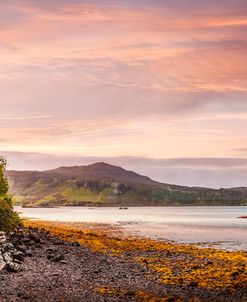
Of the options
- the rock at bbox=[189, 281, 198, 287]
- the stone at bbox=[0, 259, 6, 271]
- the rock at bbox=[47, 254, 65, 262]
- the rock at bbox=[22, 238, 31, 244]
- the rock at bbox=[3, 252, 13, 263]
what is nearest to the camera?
the rock at bbox=[189, 281, 198, 287]

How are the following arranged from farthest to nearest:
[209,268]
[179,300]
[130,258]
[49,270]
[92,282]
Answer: [130,258] → [209,268] → [49,270] → [92,282] → [179,300]

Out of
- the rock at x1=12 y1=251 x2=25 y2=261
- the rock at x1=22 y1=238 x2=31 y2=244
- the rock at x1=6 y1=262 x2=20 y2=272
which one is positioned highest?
the rock at x1=22 y1=238 x2=31 y2=244

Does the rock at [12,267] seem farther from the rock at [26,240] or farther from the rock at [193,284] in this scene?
the rock at [26,240]

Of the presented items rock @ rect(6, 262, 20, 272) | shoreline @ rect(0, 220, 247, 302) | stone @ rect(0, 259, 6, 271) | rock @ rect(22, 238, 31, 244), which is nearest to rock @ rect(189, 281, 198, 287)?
shoreline @ rect(0, 220, 247, 302)

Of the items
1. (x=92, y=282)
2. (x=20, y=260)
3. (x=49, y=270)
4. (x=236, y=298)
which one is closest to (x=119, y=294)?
(x=92, y=282)

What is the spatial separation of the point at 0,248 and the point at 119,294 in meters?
12.6

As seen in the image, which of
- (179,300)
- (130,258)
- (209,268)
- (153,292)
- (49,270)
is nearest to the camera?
(179,300)

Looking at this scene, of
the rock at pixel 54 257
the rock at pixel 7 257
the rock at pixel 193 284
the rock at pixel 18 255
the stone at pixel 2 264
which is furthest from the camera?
the rock at pixel 54 257

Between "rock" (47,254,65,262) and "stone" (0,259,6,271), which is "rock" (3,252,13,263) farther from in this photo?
"rock" (47,254,65,262)

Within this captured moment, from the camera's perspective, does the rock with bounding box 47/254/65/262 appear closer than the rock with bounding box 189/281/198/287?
No

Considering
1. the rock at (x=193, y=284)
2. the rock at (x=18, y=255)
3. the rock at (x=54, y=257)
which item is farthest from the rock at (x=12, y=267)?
the rock at (x=193, y=284)

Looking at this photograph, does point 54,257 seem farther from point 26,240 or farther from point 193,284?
point 193,284

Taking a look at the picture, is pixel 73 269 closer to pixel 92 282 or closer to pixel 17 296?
pixel 92 282

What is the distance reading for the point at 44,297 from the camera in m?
28.0
